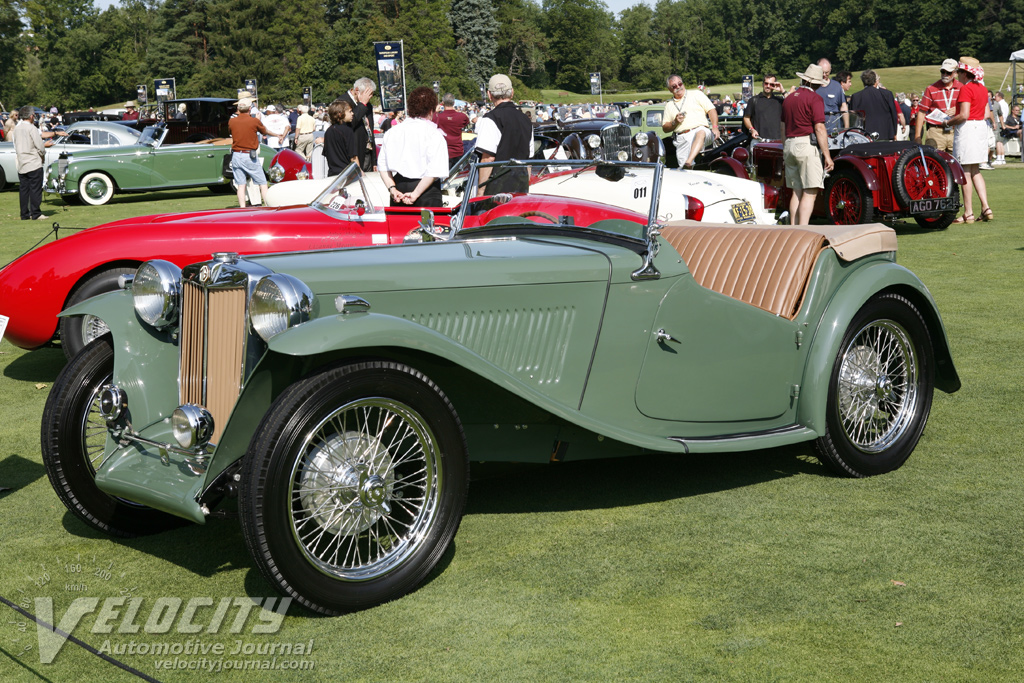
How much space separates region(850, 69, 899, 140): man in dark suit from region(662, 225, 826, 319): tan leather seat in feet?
32.6

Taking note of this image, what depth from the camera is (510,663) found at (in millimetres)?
2754

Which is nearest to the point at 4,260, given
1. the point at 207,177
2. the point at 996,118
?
the point at 207,177

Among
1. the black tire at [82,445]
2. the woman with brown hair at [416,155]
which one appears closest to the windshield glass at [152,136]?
the woman with brown hair at [416,155]

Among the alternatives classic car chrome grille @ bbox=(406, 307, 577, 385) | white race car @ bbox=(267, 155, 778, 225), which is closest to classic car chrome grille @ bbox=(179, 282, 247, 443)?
classic car chrome grille @ bbox=(406, 307, 577, 385)

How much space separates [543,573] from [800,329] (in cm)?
167

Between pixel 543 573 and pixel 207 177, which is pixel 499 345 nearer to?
pixel 543 573

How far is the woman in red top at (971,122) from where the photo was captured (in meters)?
11.7

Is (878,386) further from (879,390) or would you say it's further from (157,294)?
(157,294)

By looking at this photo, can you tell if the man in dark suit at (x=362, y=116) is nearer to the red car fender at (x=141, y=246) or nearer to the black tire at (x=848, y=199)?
the red car fender at (x=141, y=246)

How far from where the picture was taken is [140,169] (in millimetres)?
18062

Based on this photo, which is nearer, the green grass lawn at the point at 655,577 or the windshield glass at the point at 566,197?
the green grass lawn at the point at 655,577

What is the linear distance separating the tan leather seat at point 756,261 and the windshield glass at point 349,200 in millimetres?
2715

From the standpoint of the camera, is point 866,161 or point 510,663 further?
point 866,161

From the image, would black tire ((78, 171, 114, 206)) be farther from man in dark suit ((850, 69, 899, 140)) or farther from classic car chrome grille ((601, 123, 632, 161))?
man in dark suit ((850, 69, 899, 140))
